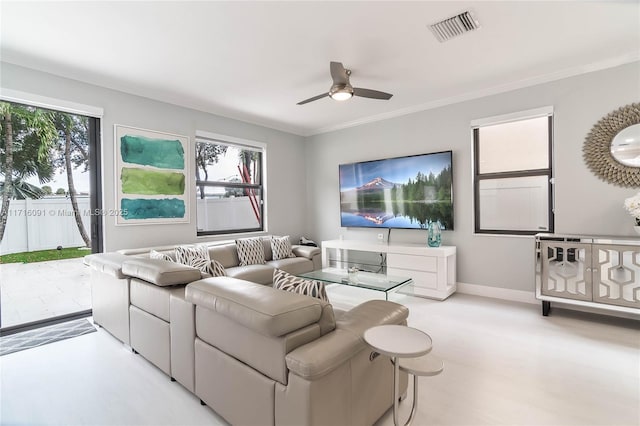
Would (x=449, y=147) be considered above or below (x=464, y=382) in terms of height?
above

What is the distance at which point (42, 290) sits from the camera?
10.7 ft

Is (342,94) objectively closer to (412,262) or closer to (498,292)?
(412,262)

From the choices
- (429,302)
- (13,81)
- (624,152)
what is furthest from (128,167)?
(624,152)

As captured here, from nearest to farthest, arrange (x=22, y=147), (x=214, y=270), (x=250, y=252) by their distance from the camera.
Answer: (x=214, y=270)
(x=22, y=147)
(x=250, y=252)

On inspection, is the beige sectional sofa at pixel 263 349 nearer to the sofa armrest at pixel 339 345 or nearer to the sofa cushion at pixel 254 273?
the sofa armrest at pixel 339 345

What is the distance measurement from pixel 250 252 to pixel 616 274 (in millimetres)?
4086

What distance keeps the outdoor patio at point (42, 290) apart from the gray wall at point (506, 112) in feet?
12.5

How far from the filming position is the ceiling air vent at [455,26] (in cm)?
237

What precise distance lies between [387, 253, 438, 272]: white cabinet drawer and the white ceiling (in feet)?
7.18

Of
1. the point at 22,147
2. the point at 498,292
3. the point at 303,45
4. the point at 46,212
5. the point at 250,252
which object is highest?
the point at 303,45

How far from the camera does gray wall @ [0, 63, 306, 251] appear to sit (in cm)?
312

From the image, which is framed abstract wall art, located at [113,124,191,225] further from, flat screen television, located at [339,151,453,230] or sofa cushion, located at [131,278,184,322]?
flat screen television, located at [339,151,453,230]

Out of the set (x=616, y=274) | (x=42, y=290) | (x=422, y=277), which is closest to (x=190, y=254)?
(x=42, y=290)

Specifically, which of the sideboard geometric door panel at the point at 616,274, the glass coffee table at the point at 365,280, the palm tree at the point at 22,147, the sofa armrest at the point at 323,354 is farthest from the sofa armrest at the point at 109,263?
the sideboard geometric door panel at the point at 616,274
